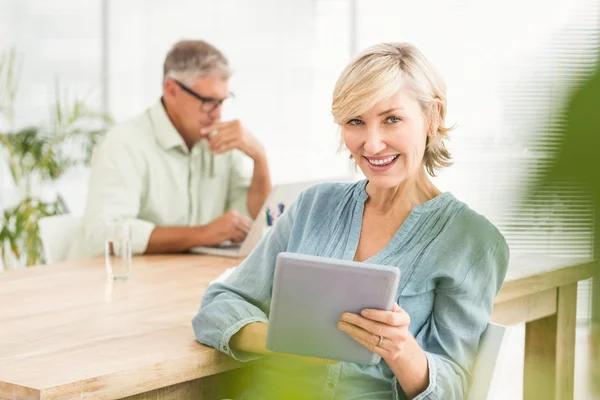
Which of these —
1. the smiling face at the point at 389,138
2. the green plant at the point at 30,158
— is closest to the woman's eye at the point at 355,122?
the smiling face at the point at 389,138

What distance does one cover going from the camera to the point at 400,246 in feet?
5.08

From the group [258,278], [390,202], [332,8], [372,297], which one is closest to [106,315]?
[258,278]

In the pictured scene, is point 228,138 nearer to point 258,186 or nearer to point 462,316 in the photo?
point 258,186

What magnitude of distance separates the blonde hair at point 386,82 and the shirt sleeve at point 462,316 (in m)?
0.29

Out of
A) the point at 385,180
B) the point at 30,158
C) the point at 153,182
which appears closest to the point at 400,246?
the point at 385,180

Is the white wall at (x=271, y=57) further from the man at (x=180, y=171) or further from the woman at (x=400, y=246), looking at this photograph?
the woman at (x=400, y=246)

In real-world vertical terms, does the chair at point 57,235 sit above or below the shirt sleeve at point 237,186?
below

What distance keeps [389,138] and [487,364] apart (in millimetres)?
427

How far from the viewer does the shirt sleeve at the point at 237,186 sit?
3.04m

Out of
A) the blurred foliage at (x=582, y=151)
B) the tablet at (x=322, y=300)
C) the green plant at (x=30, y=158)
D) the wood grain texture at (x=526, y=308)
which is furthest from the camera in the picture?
the green plant at (x=30, y=158)

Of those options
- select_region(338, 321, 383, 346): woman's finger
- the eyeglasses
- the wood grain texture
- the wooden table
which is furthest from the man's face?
select_region(338, 321, 383, 346): woman's finger

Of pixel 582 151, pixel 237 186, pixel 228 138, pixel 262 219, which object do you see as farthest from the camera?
pixel 237 186

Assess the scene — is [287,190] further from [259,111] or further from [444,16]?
[259,111]

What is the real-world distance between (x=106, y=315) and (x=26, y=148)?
314 cm
